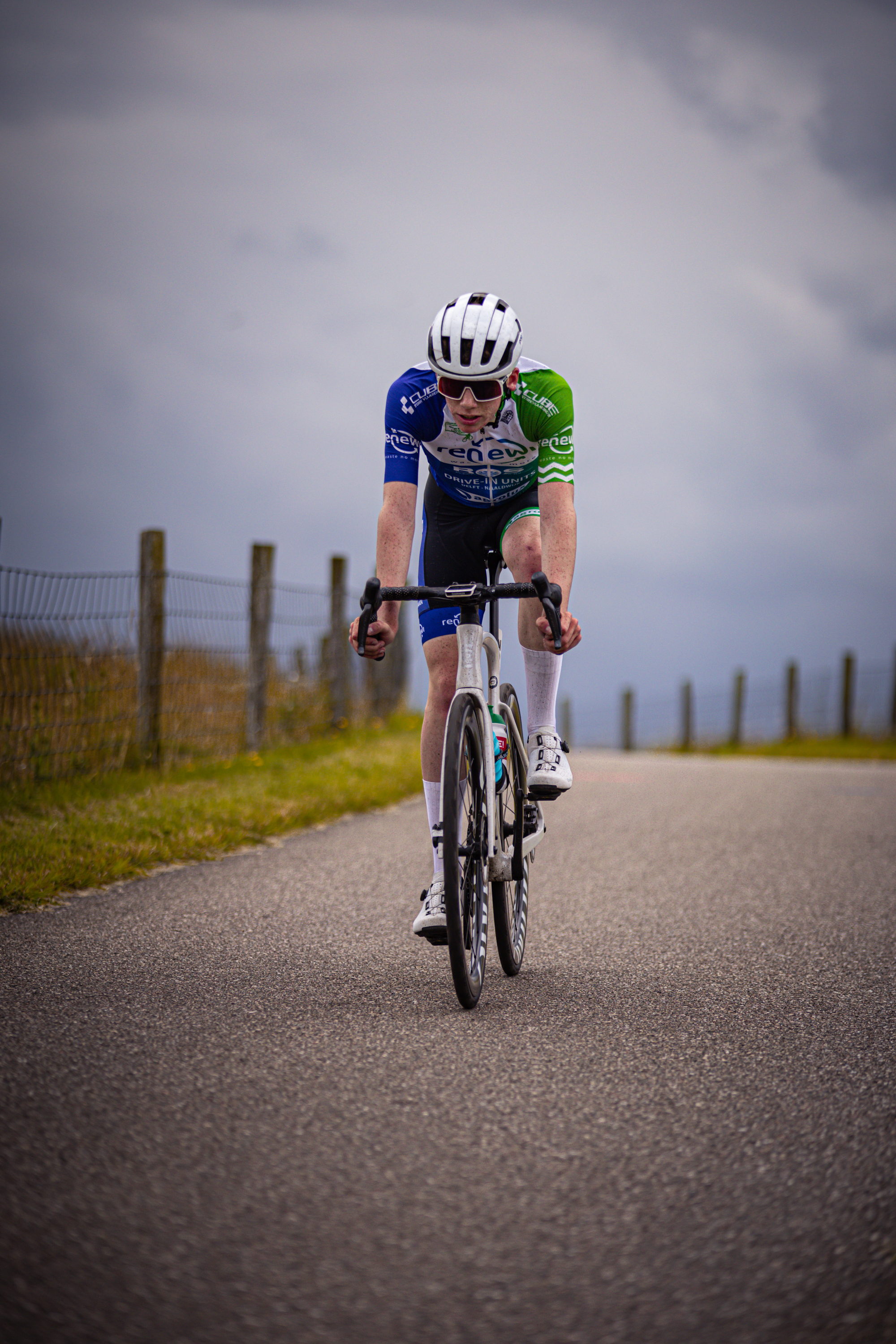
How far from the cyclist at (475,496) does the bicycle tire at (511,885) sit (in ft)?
0.25

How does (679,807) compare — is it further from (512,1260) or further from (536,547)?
(512,1260)

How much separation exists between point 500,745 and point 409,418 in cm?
127

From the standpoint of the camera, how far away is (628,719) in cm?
3909

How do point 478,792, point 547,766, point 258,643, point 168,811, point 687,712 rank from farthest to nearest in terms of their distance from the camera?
point 687,712
point 258,643
point 168,811
point 547,766
point 478,792

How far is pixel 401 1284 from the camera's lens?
6.76 ft

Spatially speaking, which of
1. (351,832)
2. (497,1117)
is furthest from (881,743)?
(497,1117)

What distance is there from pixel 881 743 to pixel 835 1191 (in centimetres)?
2598

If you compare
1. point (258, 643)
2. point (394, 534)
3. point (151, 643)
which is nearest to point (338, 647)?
point (258, 643)

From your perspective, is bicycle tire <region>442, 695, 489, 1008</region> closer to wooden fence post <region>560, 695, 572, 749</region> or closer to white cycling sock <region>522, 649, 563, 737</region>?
white cycling sock <region>522, 649, 563, 737</region>

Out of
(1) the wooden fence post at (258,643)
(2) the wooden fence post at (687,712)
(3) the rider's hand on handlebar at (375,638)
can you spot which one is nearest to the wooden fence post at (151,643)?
(1) the wooden fence post at (258,643)

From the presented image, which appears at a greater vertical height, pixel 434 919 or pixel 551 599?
pixel 551 599

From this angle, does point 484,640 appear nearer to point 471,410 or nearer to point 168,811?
point 471,410

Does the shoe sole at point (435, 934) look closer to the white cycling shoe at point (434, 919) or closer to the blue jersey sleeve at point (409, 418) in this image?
the white cycling shoe at point (434, 919)

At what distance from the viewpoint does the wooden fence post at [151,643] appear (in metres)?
9.30
